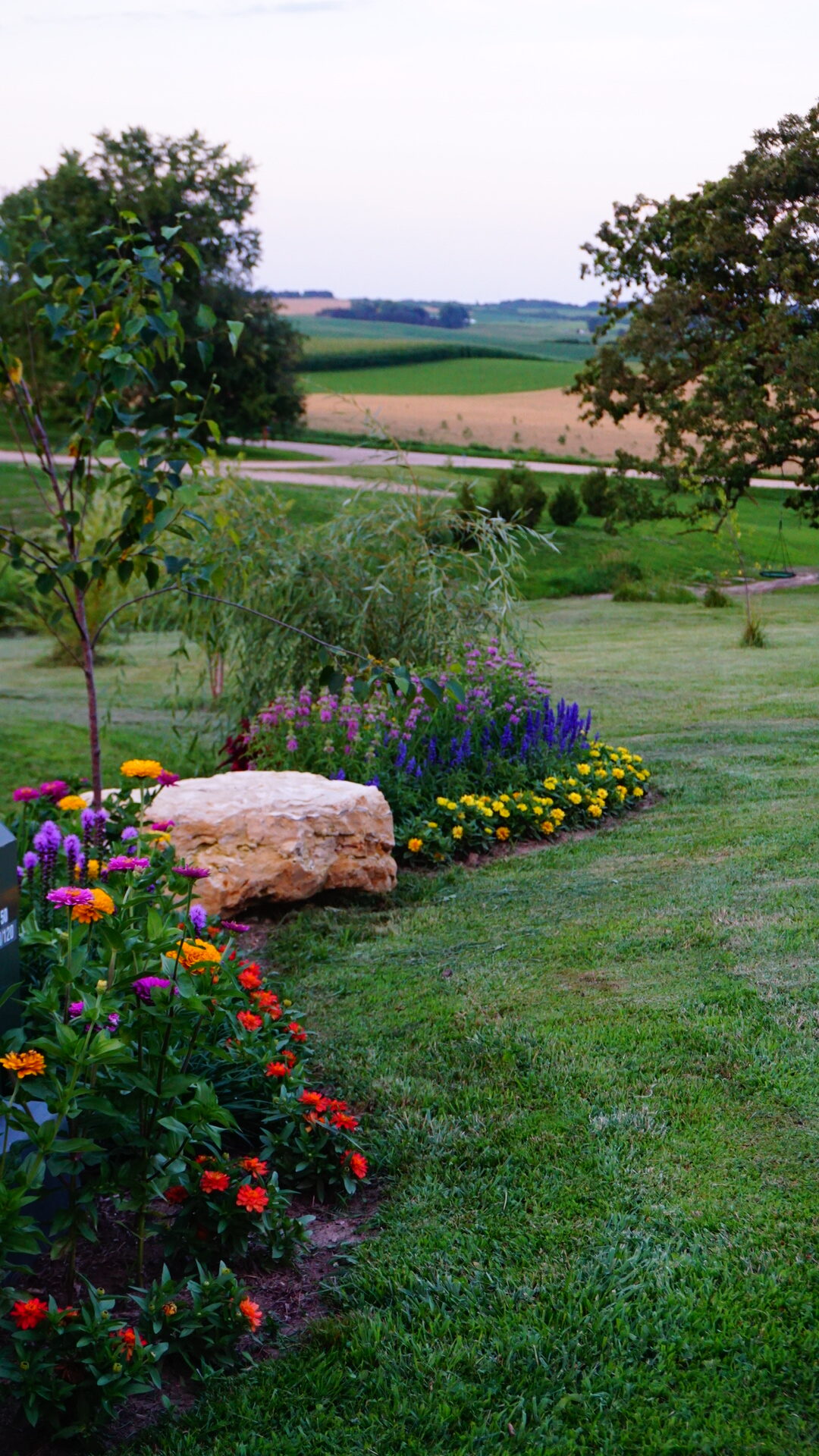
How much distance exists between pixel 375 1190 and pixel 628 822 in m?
3.09

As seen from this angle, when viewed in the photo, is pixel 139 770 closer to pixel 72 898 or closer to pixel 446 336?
pixel 72 898

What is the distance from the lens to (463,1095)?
3104mm

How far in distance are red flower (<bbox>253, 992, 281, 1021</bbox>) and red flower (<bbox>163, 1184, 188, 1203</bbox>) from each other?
0.78 metres

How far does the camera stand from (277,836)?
175 inches

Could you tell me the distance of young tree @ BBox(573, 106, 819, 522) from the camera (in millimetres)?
16984

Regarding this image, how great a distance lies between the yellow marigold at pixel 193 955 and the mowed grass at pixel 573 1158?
2.41ft

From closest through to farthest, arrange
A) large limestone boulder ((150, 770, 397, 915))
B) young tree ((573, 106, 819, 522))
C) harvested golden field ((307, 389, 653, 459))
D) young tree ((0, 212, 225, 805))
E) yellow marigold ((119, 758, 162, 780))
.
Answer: yellow marigold ((119, 758, 162, 780)) < young tree ((0, 212, 225, 805)) < large limestone boulder ((150, 770, 397, 915)) < young tree ((573, 106, 819, 522)) < harvested golden field ((307, 389, 653, 459))

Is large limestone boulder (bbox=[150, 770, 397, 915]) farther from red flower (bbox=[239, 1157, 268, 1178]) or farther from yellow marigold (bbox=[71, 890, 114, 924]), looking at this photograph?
yellow marigold (bbox=[71, 890, 114, 924])

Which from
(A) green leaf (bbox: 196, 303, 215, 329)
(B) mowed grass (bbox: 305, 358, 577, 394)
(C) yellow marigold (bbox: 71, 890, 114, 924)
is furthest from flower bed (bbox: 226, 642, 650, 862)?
(B) mowed grass (bbox: 305, 358, 577, 394)

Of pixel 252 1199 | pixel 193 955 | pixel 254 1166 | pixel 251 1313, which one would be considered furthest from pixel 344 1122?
pixel 193 955

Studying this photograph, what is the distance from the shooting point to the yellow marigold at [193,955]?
2170mm

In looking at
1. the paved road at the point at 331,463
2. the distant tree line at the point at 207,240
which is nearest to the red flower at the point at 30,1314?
the paved road at the point at 331,463

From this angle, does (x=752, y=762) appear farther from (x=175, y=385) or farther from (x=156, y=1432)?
(x=156, y=1432)

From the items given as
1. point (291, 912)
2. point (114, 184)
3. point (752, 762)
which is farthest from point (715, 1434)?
point (114, 184)
